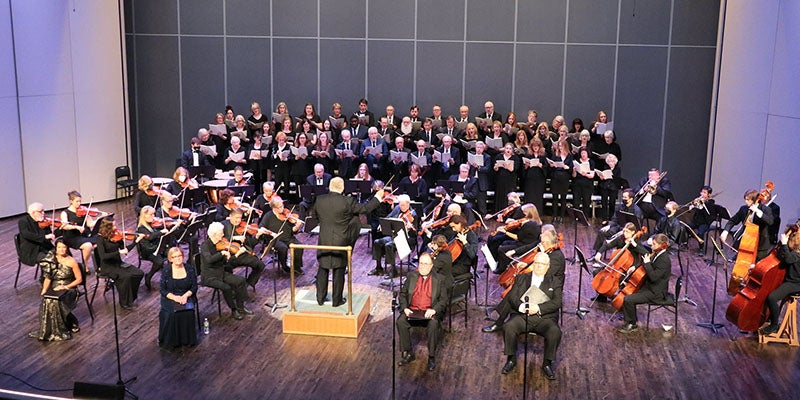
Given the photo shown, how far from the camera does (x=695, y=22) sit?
13945mm

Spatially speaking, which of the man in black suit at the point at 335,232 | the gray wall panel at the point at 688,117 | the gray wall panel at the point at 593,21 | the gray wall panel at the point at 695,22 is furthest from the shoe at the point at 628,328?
the gray wall panel at the point at 695,22

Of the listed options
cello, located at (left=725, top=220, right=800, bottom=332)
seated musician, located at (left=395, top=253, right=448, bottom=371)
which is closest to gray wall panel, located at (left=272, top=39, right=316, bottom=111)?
seated musician, located at (left=395, top=253, right=448, bottom=371)

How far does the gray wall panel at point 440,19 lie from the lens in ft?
47.6

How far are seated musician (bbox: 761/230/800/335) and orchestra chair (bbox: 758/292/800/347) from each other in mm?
59

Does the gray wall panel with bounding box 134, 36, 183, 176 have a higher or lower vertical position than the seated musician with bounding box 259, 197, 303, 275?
higher

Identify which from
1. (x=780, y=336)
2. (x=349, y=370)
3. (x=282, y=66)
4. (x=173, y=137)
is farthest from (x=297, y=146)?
(x=780, y=336)

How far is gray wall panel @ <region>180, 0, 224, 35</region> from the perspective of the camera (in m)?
14.9

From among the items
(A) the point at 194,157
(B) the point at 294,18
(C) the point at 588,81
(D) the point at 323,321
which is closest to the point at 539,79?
(C) the point at 588,81

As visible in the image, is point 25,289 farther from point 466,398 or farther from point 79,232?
point 466,398

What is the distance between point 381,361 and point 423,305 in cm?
64

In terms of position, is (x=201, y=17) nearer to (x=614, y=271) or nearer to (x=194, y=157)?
(x=194, y=157)

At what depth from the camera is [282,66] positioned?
15.1 m

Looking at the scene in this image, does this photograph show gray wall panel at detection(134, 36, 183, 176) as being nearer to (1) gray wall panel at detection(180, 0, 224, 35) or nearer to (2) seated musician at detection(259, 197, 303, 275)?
(1) gray wall panel at detection(180, 0, 224, 35)

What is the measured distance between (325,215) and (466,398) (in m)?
2.42
